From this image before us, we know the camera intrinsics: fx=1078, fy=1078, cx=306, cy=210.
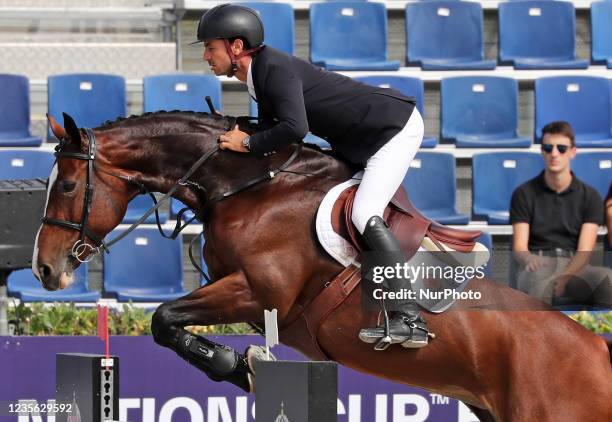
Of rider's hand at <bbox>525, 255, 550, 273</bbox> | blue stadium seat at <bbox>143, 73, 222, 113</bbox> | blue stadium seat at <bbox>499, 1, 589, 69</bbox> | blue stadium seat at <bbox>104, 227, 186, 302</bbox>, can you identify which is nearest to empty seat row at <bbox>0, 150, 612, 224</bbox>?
blue stadium seat at <bbox>104, 227, 186, 302</bbox>

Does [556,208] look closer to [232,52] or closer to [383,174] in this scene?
[383,174]

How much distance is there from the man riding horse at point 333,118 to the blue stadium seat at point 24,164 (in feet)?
12.0

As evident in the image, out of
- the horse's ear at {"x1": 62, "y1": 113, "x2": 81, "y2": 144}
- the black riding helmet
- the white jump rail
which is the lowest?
the horse's ear at {"x1": 62, "y1": 113, "x2": 81, "y2": 144}

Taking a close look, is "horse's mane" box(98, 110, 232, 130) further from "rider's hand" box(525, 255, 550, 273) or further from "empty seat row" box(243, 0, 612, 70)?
"empty seat row" box(243, 0, 612, 70)

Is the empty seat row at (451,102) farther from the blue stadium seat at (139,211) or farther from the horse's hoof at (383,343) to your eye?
the horse's hoof at (383,343)

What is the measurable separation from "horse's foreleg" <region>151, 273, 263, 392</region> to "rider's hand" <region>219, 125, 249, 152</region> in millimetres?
564

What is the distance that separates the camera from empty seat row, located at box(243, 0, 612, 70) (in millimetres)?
9344

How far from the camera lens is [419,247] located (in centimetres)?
485

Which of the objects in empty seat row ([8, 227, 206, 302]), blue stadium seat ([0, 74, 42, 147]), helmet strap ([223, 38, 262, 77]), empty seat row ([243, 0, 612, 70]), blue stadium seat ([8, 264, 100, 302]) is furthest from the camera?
empty seat row ([243, 0, 612, 70])

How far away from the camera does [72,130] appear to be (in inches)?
186

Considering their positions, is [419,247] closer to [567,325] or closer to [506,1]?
[567,325]

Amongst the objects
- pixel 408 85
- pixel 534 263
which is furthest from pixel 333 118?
pixel 408 85

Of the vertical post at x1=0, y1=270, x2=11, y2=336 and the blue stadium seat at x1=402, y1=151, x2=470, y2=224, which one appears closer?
the vertical post at x1=0, y1=270, x2=11, y2=336

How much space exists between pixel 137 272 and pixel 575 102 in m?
3.97
